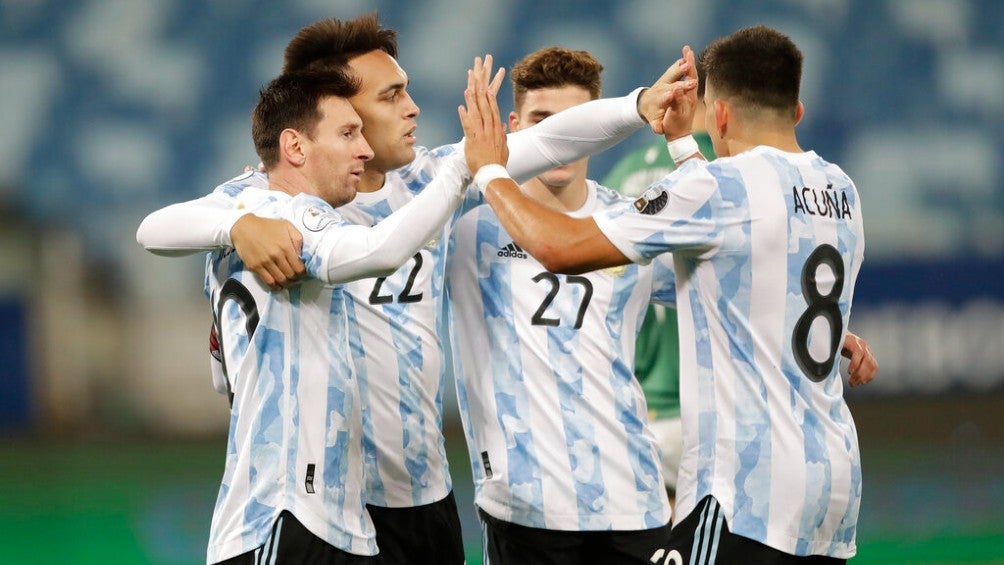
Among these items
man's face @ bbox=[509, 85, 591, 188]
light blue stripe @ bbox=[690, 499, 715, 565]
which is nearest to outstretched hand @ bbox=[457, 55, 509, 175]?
man's face @ bbox=[509, 85, 591, 188]

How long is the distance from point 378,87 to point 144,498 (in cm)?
559

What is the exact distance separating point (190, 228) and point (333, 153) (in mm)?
455

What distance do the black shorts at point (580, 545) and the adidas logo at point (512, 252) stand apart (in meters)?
0.87

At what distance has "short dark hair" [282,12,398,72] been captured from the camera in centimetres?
415

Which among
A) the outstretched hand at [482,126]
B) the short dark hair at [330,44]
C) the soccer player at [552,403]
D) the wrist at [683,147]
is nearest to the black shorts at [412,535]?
the soccer player at [552,403]

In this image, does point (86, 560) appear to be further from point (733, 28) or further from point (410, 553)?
point (733, 28)

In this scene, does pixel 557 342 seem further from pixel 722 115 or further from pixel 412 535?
pixel 722 115

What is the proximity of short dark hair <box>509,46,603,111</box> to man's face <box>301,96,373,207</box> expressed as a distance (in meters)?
1.17

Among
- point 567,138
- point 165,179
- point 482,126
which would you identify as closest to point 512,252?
point 567,138

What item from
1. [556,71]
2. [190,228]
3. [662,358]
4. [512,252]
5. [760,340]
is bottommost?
[662,358]

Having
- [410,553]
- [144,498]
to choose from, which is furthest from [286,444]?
[144,498]

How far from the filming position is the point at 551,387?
399 centimetres

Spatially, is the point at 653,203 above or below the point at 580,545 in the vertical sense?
above

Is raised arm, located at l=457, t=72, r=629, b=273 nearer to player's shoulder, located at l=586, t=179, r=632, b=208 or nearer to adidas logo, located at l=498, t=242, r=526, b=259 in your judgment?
adidas logo, located at l=498, t=242, r=526, b=259
